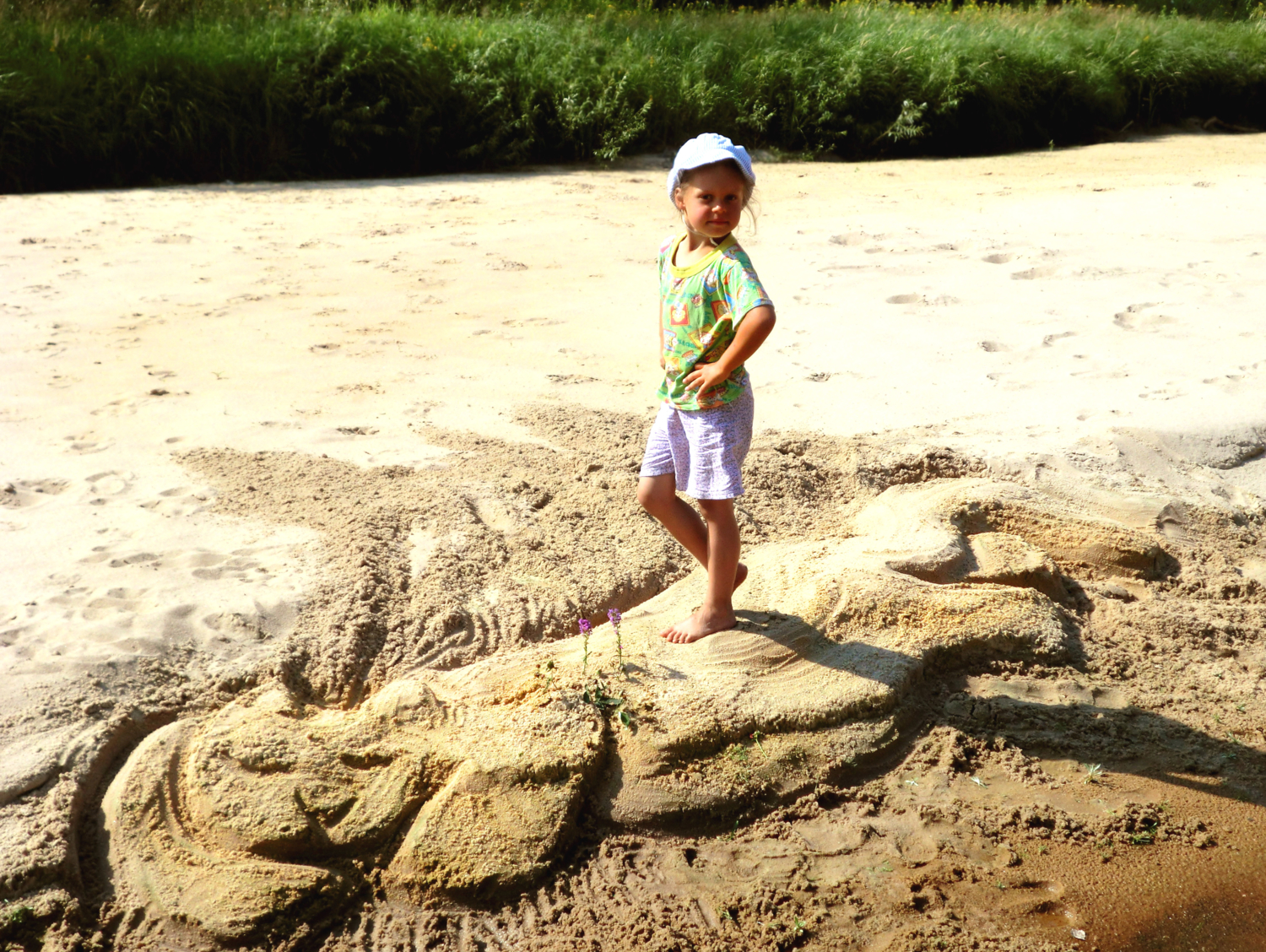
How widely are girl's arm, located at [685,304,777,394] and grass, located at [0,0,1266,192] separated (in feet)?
23.7

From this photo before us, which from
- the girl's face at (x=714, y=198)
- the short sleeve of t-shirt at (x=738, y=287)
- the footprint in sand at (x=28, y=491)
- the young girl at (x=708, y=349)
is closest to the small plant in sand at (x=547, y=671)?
the young girl at (x=708, y=349)

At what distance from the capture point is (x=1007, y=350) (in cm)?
514

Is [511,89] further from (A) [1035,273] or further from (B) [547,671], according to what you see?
(B) [547,671]

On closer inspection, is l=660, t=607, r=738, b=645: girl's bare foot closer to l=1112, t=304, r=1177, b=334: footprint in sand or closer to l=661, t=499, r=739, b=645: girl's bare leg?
l=661, t=499, r=739, b=645: girl's bare leg

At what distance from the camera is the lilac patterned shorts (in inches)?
109

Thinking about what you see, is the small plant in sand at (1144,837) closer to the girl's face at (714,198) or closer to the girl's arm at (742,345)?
the girl's arm at (742,345)

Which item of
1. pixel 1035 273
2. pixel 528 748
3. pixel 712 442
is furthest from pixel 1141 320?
pixel 528 748

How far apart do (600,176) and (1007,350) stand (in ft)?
16.2

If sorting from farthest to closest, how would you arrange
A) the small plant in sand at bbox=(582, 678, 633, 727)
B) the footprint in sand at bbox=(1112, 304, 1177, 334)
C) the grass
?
the grass, the footprint in sand at bbox=(1112, 304, 1177, 334), the small plant in sand at bbox=(582, 678, 633, 727)

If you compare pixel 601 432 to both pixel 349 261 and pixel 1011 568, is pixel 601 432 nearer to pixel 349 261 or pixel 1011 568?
pixel 1011 568

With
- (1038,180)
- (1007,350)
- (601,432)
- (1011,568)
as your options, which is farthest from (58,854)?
(1038,180)

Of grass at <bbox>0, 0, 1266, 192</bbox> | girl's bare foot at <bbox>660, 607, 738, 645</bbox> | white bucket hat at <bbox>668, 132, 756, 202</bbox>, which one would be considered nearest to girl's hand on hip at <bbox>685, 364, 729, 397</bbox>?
white bucket hat at <bbox>668, 132, 756, 202</bbox>

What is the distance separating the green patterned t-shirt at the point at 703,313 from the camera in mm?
2641

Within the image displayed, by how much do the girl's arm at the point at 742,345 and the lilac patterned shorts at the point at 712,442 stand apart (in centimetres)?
10
